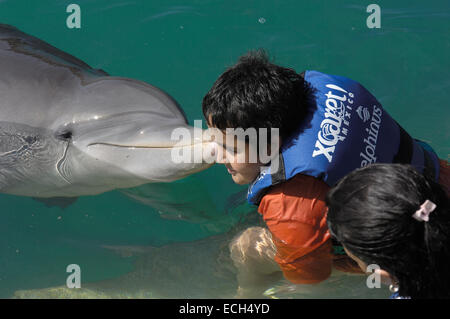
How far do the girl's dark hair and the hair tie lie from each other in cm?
3

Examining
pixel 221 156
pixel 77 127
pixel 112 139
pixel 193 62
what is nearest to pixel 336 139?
pixel 221 156

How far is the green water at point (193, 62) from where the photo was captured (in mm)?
5180

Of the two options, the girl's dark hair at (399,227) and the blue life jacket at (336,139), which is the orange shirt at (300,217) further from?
the girl's dark hair at (399,227)

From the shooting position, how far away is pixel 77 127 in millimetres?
4117

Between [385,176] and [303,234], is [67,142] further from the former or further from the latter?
[385,176]

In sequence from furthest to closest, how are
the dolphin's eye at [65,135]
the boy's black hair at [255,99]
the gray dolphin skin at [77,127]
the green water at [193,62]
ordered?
1. the green water at [193,62]
2. the dolphin's eye at [65,135]
3. the gray dolphin skin at [77,127]
4. the boy's black hair at [255,99]

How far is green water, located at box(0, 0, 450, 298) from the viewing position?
5180 mm

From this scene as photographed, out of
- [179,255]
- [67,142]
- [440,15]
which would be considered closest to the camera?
[67,142]

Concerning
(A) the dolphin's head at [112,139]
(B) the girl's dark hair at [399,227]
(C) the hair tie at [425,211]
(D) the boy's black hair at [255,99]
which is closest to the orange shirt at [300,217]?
(D) the boy's black hair at [255,99]

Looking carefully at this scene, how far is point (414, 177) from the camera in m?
2.38

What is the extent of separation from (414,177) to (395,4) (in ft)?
17.3

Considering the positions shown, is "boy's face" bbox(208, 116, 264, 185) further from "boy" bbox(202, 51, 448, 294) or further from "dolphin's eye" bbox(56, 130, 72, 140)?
"dolphin's eye" bbox(56, 130, 72, 140)
